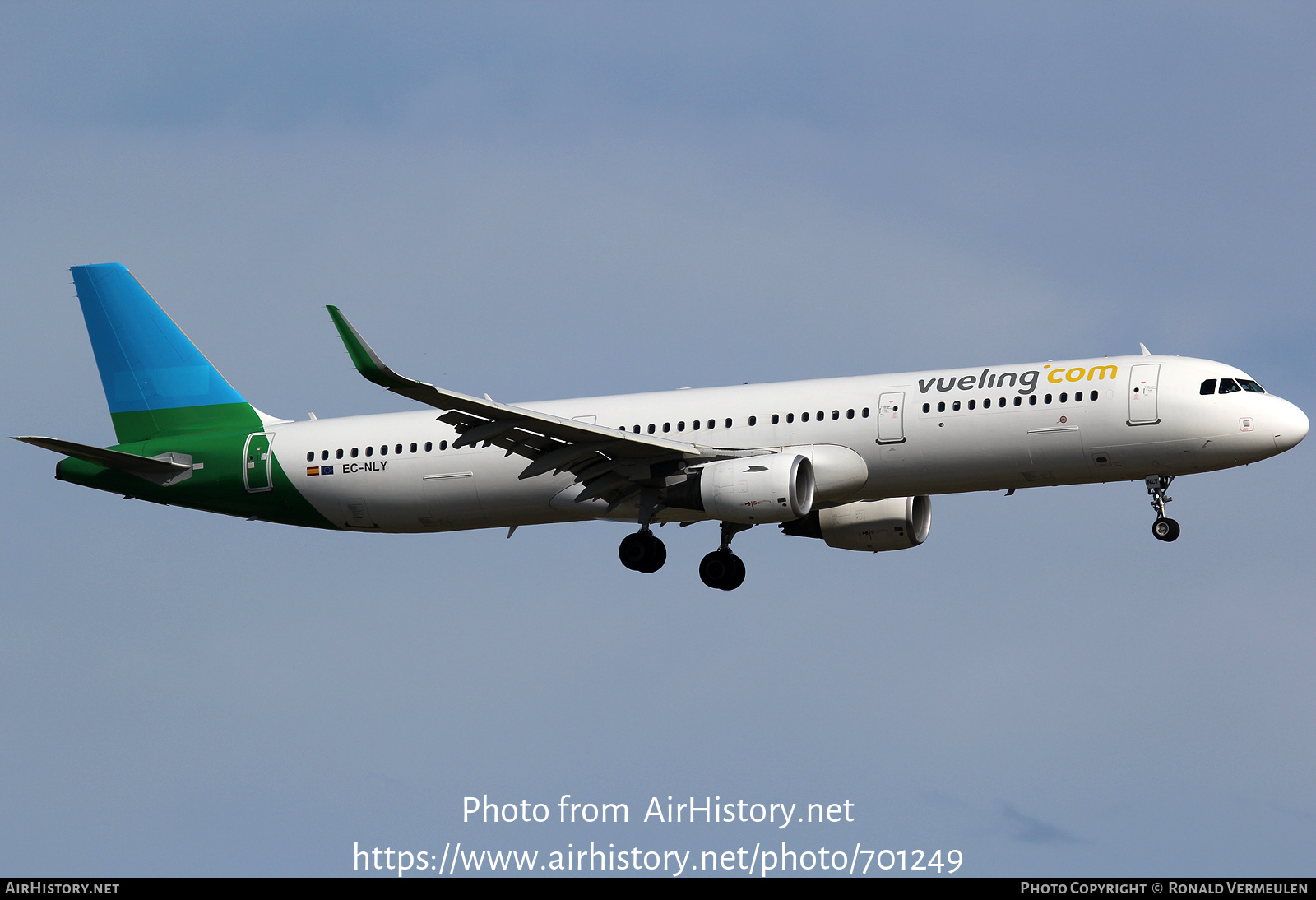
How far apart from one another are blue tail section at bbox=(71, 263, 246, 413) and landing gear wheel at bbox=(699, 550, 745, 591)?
13451 mm

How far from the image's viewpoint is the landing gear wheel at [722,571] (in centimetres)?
4166

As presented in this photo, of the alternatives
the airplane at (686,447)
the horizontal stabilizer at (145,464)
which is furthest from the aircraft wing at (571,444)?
the horizontal stabilizer at (145,464)

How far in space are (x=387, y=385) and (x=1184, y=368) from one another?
1734 cm

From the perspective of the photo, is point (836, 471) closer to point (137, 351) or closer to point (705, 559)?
point (705, 559)

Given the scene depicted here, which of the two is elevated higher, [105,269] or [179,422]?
[105,269]

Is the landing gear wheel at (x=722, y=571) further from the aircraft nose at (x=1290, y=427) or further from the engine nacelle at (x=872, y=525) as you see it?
the aircraft nose at (x=1290, y=427)

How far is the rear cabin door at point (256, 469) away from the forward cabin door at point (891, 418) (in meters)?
15.9

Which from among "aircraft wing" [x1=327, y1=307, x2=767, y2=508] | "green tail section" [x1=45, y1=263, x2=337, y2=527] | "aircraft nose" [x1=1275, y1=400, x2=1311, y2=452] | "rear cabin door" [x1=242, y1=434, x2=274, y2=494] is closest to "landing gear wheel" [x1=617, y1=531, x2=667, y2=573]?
"aircraft wing" [x1=327, y1=307, x2=767, y2=508]

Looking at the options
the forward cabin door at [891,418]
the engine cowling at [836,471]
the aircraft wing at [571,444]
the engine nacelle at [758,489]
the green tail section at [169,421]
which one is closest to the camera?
Result: the aircraft wing at [571,444]

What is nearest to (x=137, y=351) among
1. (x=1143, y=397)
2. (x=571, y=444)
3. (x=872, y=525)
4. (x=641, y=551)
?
(x=571, y=444)

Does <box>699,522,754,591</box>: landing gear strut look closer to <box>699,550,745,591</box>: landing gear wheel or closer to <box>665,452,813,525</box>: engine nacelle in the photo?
<box>699,550,745,591</box>: landing gear wheel

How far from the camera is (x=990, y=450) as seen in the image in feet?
121

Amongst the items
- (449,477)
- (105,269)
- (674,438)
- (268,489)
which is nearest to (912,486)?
(674,438)
